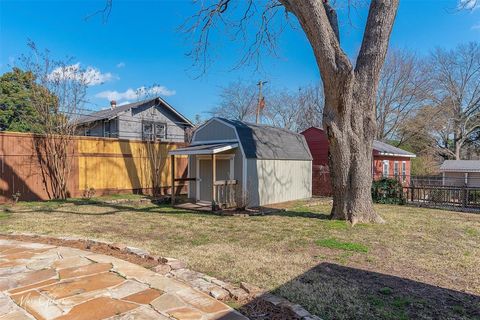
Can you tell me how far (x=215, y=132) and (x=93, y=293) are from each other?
8374 mm

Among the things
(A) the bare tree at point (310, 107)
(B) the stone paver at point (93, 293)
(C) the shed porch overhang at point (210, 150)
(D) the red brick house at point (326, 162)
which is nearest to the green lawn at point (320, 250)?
(B) the stone paver at point (93, 293)

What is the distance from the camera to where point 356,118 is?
24.6 feet

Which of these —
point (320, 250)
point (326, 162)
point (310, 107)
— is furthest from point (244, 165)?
point (310, 107)

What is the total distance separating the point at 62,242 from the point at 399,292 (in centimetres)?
500

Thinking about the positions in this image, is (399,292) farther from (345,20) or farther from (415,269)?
(345,20)

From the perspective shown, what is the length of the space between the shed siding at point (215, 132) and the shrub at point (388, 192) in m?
6.27

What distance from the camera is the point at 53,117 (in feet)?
34.1

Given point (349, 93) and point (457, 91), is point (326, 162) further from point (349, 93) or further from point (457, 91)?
point (457, 91)

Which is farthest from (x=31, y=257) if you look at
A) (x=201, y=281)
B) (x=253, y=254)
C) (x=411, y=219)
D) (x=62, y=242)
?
(x=411, y=219)

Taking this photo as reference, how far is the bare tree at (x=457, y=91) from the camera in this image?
2761 centimetres

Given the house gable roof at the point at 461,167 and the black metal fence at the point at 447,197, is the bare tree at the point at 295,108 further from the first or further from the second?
the black metal fence at the point at 447,197

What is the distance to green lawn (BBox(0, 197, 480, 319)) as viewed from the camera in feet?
10.3

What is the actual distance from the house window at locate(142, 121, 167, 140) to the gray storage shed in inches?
369

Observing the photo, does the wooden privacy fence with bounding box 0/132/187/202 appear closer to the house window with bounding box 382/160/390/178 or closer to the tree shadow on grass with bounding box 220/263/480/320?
the tree shadow on grass with bounding box 220/263/480/320
